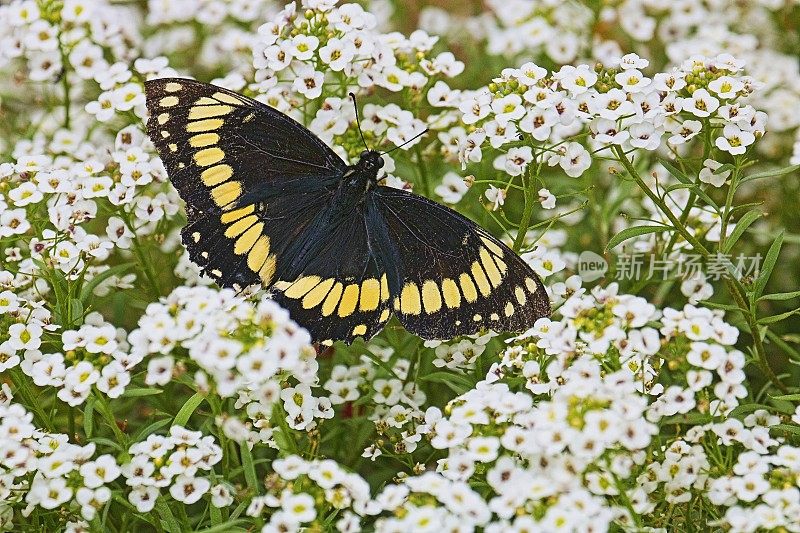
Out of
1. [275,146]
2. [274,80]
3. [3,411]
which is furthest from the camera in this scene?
[274,80]

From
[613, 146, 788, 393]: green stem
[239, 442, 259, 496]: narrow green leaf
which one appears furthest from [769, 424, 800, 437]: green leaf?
[239, 442, 259, 496]: narrow green leaf

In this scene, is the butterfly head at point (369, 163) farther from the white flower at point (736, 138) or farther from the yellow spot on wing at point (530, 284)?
the white flower at point (736, 138)

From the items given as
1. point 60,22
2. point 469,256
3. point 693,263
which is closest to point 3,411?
point 469,256

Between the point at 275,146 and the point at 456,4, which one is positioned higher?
the point at 456,4

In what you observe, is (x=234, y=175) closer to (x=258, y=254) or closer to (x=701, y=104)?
(x=258, y=254)

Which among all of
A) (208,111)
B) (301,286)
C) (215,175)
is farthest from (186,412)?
(208,111)

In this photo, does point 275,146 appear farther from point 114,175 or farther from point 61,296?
point 61,296

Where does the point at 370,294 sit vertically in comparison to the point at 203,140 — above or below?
below
